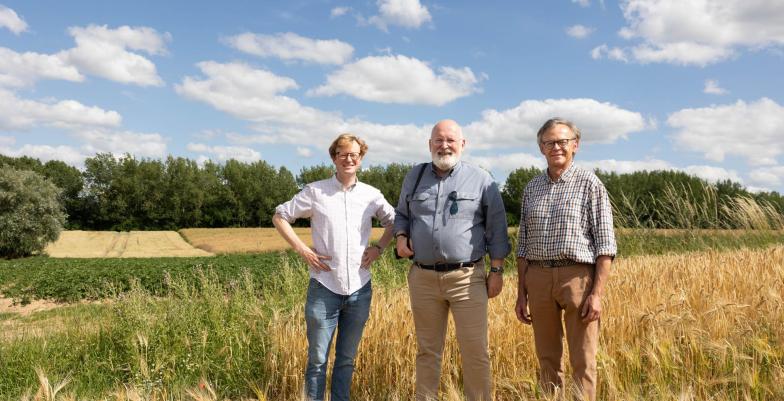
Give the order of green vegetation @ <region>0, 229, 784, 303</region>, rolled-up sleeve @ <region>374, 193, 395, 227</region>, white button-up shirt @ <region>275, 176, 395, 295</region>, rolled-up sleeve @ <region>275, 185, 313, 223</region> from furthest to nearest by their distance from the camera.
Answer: green vegetation @ <region>0, 229, 784, 303</region> → rolled-up sleeve @ <region>374, 193, 395, 227</region> → rolled-up sleeve @ <region>275, 185, 313, 223</region> → white button-up shirt @ <region>275, 176, 395, 295</region>

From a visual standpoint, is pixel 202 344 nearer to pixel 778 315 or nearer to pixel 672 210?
pixel 778 315

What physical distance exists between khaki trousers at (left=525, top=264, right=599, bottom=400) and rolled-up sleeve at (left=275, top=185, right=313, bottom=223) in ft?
5.04

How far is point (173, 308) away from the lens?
6.42 metres

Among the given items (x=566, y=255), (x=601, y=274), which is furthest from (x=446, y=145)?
(x=601, y=274)

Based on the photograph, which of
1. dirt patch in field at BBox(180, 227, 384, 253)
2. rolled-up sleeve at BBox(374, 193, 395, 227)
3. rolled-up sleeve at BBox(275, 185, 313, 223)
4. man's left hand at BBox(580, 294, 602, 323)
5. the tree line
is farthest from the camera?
the tree line

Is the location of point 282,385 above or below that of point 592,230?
below

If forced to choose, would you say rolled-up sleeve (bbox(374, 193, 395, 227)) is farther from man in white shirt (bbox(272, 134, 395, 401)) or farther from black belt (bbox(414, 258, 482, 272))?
black belt (bbox(414, 258, 482, 272))

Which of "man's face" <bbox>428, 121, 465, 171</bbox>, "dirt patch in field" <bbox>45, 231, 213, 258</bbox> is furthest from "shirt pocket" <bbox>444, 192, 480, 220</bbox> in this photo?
"dirt patch in field" <bbox>45, 231, 213, 258</bbox>

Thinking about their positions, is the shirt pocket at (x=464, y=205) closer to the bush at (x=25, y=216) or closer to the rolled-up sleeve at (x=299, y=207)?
the rolled-up sleeve at (x=299, y=207)

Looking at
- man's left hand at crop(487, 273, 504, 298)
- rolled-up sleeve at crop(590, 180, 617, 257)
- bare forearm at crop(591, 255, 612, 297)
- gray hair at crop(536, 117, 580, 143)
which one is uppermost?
gray hair at crop(536, 117, 580, 143)

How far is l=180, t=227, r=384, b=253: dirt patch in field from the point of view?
36.3m

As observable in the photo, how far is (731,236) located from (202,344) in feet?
43.6

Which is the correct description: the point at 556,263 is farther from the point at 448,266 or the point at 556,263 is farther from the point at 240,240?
the point at 240,240

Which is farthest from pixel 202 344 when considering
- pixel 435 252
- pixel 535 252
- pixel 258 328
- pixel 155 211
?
pixel 155 211
